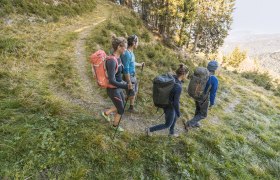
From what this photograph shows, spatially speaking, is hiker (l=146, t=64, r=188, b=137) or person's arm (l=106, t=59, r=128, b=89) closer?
person's arm (l=106, t=59, r=128, b=89)

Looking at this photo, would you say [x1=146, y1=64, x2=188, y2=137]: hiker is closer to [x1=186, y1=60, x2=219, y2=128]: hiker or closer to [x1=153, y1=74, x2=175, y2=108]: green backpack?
[x1=153, y1=74, x2=175, y2=108]: green backpack

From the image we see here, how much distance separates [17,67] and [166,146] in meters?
5.35

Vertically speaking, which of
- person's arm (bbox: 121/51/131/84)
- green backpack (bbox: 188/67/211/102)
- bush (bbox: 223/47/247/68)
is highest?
person's arm (bbox: 121/51/131/84)

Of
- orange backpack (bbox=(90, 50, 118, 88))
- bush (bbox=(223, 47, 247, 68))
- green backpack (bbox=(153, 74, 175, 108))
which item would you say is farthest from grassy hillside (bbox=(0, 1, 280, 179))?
bush (bbox=(223, 47, 247, 68))

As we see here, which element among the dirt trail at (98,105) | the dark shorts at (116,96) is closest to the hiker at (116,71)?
the dark shorts at (116,96)

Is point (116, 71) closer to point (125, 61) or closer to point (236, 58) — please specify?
point (125, 61)

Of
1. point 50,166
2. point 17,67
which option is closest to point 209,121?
point 50,166

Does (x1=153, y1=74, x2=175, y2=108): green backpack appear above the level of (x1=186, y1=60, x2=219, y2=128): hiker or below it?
above

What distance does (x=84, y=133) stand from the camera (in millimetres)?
5242

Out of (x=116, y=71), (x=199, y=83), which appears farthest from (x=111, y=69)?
(x=199, y=83)

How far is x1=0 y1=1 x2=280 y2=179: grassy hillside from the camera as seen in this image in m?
4.50

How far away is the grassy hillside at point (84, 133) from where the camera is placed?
450cm

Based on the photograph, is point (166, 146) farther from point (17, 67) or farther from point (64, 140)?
point (17, 67)

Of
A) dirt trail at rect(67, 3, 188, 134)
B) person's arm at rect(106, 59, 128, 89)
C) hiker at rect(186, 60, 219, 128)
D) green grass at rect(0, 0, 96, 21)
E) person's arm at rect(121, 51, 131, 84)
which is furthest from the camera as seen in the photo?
green grass at rect(0, 0, 96, 21)
